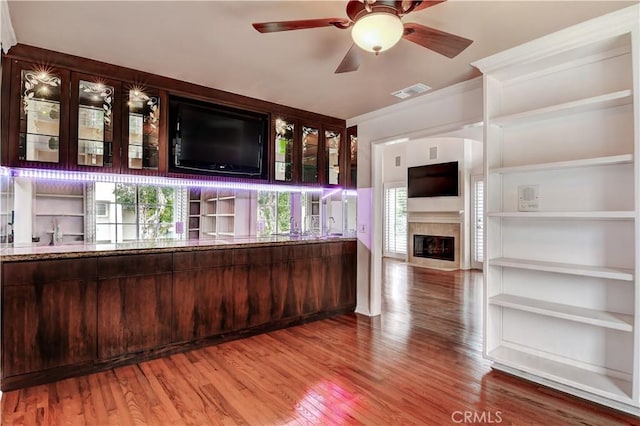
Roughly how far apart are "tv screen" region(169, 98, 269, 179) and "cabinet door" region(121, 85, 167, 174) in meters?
0.10

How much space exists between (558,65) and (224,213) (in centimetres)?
379

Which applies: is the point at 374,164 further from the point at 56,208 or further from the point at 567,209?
the point at 56,208

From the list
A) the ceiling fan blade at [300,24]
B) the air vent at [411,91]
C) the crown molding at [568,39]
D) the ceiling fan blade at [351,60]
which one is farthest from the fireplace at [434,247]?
the ceiling fan blade at [300,24]

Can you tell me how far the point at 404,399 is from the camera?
2340mm

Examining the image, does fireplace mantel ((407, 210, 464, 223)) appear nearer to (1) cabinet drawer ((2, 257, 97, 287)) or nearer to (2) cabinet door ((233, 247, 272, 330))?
(2) cabinet door ((233, 247, 272, 330))

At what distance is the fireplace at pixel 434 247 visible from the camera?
814 cm

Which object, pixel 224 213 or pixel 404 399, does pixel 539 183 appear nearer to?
pixel 404 399

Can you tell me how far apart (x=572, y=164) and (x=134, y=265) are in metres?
3.46

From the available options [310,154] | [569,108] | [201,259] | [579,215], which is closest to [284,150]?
[310,154]

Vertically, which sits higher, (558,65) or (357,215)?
(558,65)

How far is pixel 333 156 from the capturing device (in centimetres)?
466

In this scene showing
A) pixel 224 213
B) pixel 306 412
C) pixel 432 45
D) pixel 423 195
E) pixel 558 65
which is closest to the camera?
pixel 432 45

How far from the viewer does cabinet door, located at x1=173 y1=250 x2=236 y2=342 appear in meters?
3.12

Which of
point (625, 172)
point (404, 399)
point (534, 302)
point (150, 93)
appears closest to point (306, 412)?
point (404, 399)
